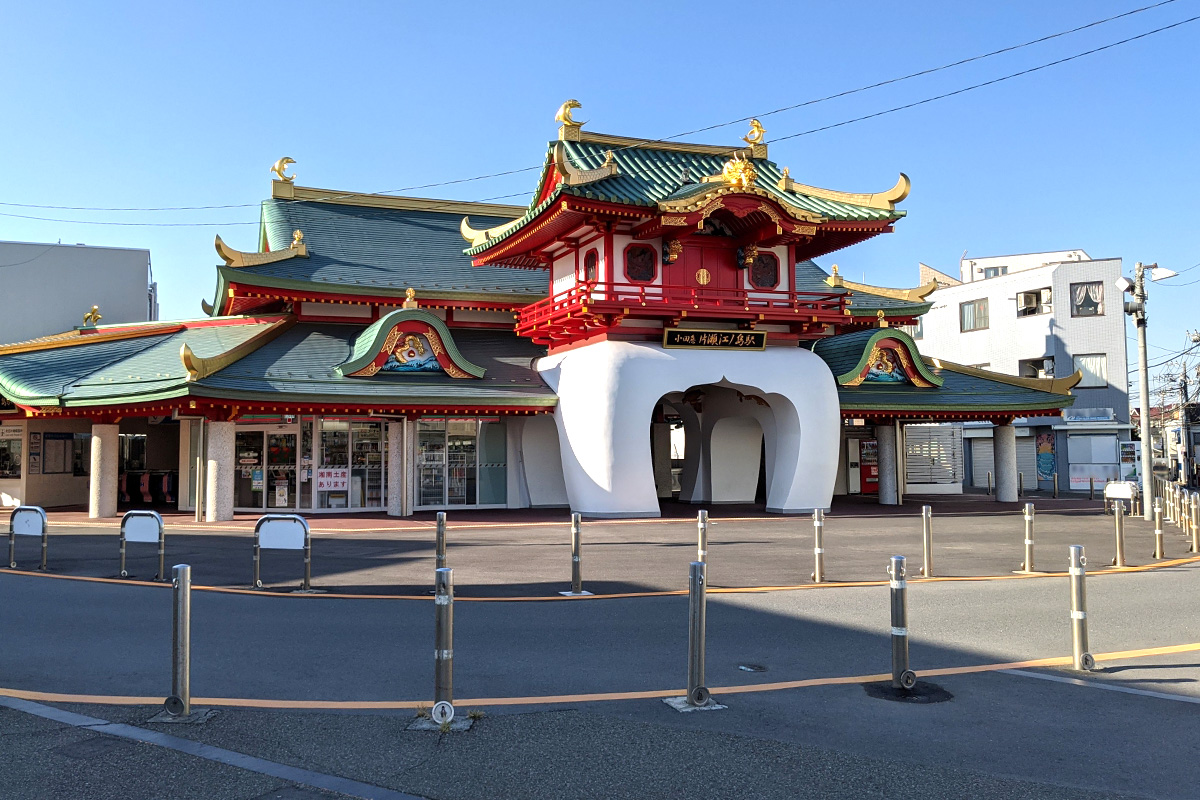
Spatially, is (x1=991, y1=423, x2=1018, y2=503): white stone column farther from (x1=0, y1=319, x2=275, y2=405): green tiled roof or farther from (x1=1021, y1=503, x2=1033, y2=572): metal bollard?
(x1=0, y1=319, x2=275, y2=405): green tiled roof

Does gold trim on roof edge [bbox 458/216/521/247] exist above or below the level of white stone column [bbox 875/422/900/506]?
above

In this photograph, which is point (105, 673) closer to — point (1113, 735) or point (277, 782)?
point (277, 782)

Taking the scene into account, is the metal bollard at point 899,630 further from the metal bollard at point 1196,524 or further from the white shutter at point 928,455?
the white shutter at point 928,455

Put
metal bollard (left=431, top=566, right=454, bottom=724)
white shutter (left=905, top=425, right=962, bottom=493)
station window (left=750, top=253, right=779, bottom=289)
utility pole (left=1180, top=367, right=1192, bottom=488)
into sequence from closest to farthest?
1. metal bollard (left=431, top=566, right=454, bottom=724)
2. station window (left=750, top=253, right=779, bottom=289)
3. white shutter (left=905, top=425, right=962, bottom=493)
4. utility pole (left=1180, top=367, right=1192, bottom=488)

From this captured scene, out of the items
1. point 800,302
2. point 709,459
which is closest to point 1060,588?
point 800,302

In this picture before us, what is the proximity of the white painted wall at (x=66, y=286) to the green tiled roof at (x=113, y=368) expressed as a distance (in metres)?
13.4

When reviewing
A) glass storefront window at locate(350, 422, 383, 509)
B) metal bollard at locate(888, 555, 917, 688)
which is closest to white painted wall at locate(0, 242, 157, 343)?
glass storefront window at locate(350, 422, 383, 509)

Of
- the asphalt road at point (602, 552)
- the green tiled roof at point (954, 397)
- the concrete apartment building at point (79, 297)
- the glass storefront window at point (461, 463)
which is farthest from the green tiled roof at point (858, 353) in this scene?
the concrete apartment building at point (79, 297)

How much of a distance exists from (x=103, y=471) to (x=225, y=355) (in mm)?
4390

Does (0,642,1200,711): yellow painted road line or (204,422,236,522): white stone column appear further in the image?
(204,422,236,522): white stone column

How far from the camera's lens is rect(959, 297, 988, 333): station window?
148ft

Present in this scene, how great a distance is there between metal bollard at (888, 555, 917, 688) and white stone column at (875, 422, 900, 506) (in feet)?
74.8

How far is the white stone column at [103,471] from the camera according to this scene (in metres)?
22.0

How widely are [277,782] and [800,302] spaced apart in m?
21.6
